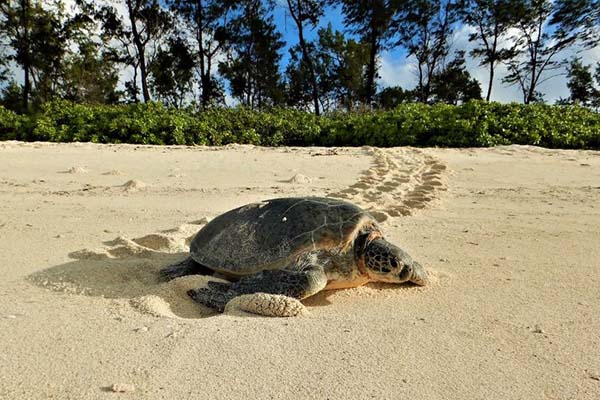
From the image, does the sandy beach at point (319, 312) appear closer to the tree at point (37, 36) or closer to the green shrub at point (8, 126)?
the green shrub at point (8, 126)

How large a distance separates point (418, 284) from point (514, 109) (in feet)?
31.0

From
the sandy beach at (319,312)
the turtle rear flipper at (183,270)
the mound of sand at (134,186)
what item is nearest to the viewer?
the sandy beach at (319,312)

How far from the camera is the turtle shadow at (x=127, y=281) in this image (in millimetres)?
2289

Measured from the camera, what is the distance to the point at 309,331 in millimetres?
1963

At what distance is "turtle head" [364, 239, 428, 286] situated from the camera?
242cm

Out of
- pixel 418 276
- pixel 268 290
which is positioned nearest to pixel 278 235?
pixel 268 290

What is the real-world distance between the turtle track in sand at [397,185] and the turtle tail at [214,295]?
213 cm

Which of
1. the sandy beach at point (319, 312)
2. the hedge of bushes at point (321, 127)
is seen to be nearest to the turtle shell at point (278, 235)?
the sandy beach at point (319, 312)

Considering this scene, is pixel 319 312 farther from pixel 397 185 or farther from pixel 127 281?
pixel 397 185

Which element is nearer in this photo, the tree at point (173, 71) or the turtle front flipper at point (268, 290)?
the turtle front flipper at point (268, 290)

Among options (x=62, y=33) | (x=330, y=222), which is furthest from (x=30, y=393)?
(x=62, y=33)

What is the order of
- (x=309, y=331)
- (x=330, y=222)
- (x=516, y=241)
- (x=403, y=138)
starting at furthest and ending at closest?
1. (x=403, y=138)
2. (x=516, y=241)
3. (x=330, y=222)
4. (x=309, y=331)

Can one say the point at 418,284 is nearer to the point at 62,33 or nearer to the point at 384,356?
the point at 384,356

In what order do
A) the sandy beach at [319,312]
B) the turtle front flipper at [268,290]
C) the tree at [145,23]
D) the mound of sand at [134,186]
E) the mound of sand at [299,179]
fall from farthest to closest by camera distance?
the tree at [145,23] < the mound of sand at [299,179] < the mound of sand at [134,186] < the turtle front flipper at [268,290] < the sandy beach at [319,312]
